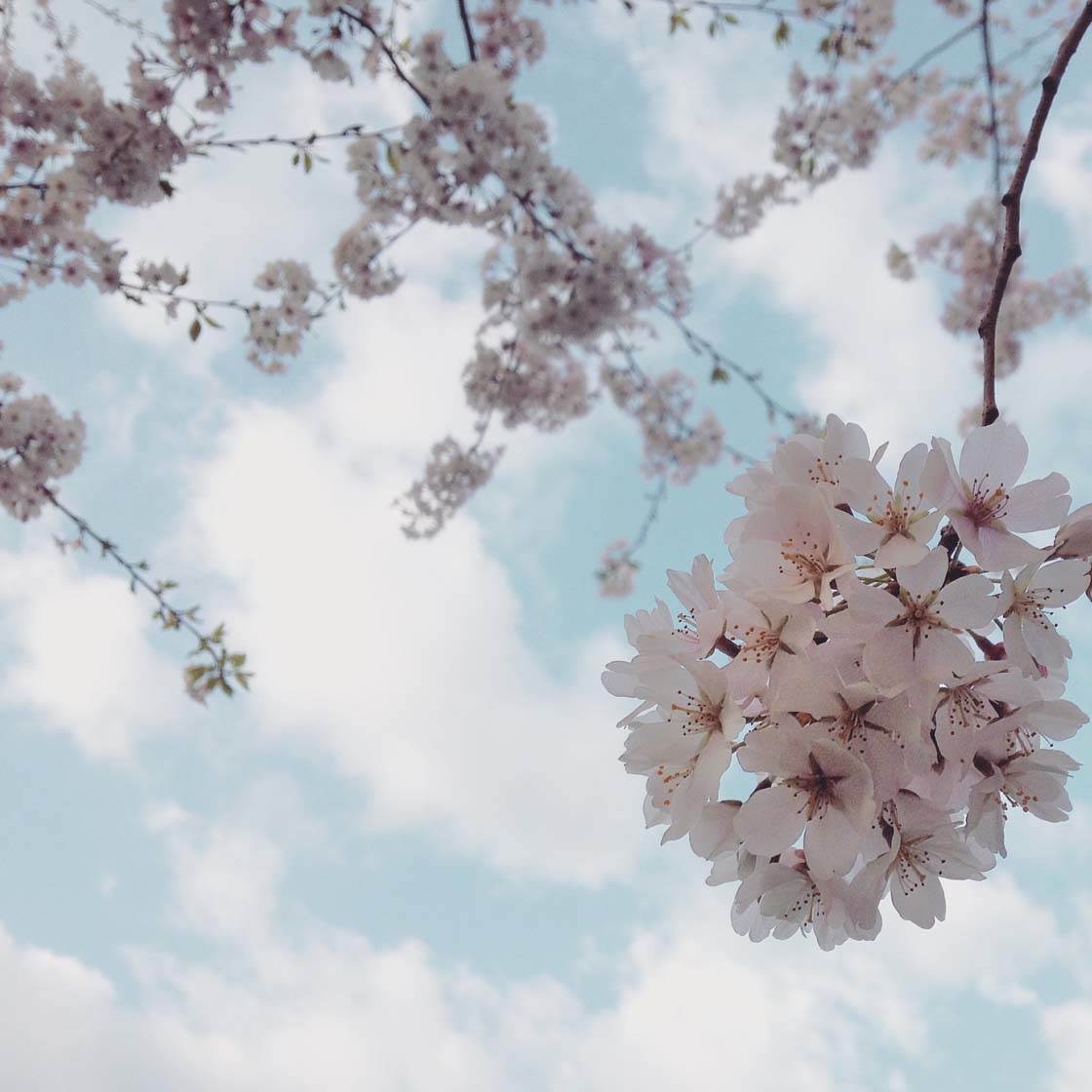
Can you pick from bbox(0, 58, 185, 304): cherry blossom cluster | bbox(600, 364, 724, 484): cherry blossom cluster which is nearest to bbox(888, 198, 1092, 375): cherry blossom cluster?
bbox(600, 364, 724, 484): cherry blossom cluster

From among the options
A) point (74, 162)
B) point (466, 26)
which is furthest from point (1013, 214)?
point (74, 162)

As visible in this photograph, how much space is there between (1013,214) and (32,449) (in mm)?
5708

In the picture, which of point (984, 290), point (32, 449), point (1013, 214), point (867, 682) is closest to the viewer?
point (867, 682)

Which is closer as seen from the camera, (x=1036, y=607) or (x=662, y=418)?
(x=1036, y=607)

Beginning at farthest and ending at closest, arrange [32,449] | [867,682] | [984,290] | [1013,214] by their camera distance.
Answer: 1. [984,290]
2. [32,449]
3. [1013,214]
4. [867,682]

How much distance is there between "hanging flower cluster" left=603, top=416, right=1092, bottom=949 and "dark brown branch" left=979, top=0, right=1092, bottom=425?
7cm

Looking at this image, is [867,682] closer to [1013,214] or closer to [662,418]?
[1013,214]

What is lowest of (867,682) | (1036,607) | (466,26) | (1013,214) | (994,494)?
(867,682)

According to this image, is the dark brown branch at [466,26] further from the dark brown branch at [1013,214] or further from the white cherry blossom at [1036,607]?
the white cherry blossom at [1036,607]

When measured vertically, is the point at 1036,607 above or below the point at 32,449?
below

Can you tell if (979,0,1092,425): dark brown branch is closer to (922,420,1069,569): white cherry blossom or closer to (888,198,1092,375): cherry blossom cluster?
(922,420,1069,569): white cherry blossom

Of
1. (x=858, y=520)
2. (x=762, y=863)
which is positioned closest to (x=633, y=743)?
(x=762, y=863)

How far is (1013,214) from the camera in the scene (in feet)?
4.23

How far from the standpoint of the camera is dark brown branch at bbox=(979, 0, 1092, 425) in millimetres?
1104
